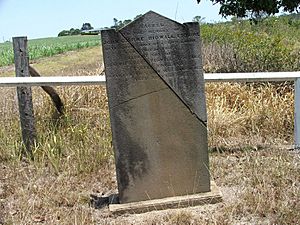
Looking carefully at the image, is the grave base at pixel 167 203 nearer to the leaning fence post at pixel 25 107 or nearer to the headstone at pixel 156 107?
the headstone at pixel 156 107

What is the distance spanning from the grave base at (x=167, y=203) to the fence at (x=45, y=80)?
165 cm

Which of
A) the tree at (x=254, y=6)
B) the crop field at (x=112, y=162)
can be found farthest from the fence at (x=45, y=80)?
the tree at (x=254, y=6)

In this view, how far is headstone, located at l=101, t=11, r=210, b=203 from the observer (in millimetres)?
3314

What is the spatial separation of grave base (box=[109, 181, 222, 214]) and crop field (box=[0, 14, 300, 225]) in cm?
5

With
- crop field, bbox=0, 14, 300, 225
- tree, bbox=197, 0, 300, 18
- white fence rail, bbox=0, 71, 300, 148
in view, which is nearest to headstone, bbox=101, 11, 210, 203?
crop field, bbox=0, 14, 300, 225

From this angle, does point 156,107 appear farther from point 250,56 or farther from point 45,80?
point 250,56

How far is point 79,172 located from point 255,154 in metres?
1.93

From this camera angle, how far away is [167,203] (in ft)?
11.6

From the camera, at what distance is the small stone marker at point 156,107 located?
331cm

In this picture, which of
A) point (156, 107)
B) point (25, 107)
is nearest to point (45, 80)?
point (25, 107)

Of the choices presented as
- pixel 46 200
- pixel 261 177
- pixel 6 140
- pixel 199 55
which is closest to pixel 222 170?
pixel 261 177

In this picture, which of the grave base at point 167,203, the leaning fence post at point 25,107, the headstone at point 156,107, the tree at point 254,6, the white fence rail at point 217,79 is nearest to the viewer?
the headstone at point 156,107

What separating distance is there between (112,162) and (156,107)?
4.71 feet

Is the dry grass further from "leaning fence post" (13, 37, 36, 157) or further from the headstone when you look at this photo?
the headstone
